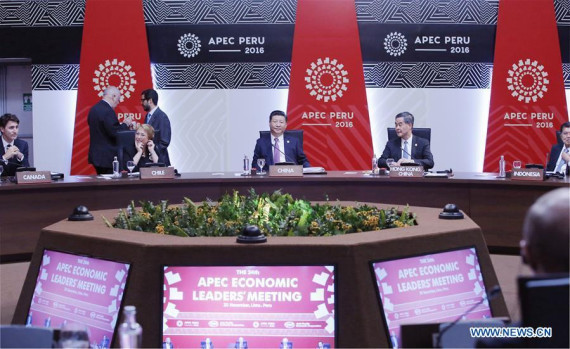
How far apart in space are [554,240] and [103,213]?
3.03 metres

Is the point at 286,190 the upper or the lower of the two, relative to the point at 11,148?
lower

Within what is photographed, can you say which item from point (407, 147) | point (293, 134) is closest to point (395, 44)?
point (407, 147)

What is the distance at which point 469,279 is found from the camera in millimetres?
2949

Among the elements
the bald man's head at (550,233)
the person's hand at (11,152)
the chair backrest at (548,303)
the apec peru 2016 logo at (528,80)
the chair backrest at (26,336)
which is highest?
the apec peru 2016 logo at (528,80)

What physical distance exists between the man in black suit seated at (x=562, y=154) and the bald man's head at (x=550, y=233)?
5137 millimetres

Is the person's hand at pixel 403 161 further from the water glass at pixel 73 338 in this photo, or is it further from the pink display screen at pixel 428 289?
the water glass at pixel 73 338

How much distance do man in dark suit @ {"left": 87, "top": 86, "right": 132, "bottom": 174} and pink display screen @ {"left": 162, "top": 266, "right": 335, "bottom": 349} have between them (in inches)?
195

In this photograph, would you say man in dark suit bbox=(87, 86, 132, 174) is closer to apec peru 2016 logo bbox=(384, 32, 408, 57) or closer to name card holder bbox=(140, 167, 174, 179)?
name card holder bbox=(140, 167, 174, 179)

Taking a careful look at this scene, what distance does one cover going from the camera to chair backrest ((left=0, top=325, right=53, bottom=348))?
1.75m

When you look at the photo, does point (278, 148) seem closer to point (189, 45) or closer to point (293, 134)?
point (293, 134)

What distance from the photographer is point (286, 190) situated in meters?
5.93

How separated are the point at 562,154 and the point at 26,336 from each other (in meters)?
5.42

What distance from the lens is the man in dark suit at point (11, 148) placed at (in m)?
6.13

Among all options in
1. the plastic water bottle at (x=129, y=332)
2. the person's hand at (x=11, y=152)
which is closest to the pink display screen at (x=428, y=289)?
the plastic water bottle at (x=129, y=332)
